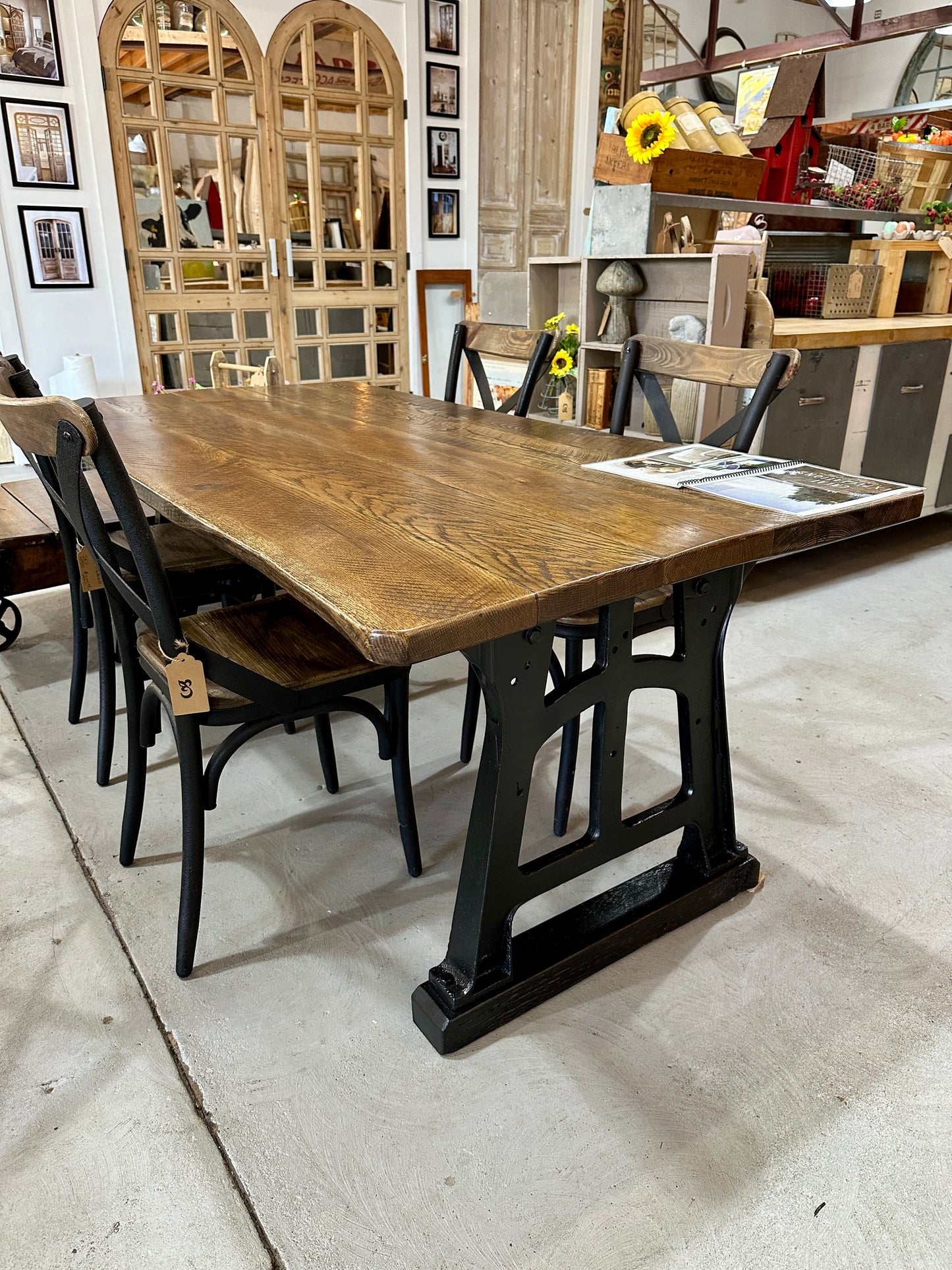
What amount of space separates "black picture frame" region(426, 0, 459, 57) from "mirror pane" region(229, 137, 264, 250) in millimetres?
1312

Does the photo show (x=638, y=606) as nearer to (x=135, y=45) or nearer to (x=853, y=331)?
(x=853, y=331)

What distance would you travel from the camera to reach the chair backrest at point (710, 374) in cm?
177

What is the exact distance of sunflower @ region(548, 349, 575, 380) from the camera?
353 centimetres

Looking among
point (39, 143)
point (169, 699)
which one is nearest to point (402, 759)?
point (169, 699)

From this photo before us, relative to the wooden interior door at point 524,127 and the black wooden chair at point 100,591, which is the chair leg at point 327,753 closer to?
the black wooden chair at point 100,591

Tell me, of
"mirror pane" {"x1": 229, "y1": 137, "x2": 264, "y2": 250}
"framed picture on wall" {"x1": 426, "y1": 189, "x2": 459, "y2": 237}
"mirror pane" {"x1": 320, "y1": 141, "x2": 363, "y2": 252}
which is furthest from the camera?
"framed picture on wall" {"x1": 426, "y1": 189, "x2": 459, "y2": 237}

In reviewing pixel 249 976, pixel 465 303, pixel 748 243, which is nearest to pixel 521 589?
pixel 249 976

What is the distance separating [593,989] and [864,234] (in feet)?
12.8

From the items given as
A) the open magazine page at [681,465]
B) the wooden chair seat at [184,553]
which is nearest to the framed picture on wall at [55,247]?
the wooden chair seat at [184,553]

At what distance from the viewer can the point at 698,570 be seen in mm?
1159

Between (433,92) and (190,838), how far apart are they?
212 inches

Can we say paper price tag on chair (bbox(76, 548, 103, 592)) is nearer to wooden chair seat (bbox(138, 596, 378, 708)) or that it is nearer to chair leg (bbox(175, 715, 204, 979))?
wooden chair seat (bbox(138, 596, 378, 708))

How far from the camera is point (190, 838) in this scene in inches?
55.7

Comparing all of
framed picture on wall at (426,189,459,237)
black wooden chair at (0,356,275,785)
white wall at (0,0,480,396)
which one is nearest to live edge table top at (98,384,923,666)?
black wooden chair at (0,356,275,785)
